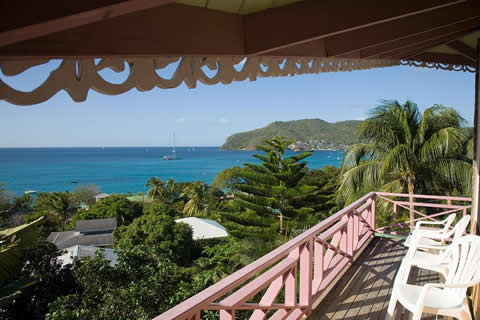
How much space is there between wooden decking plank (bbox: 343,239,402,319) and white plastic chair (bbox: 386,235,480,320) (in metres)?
0.44

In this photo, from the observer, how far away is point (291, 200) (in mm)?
12711

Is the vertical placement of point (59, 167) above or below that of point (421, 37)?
below

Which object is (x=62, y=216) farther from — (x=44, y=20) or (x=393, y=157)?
(x=44, y=20)

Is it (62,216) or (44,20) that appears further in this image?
(62,216)

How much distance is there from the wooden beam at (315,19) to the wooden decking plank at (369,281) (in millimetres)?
1896

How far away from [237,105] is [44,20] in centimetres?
7886

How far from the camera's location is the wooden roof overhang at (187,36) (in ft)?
1.82

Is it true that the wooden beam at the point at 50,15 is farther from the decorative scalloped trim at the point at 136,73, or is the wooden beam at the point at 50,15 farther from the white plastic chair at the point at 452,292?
the white plastic chair at the point at 452,292

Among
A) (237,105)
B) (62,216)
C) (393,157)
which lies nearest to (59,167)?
(237,105)

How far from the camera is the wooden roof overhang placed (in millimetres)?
555

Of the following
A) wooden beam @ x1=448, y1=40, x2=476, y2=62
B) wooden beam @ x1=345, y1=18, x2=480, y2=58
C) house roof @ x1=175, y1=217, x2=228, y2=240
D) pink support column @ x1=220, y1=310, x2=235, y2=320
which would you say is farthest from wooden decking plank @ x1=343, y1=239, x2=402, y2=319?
house roof @ x1=175, y1=217, x2=228, y2=240

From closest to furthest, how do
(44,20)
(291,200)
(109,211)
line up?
1. (44,20)
2. (291,200)
3. (109,211)

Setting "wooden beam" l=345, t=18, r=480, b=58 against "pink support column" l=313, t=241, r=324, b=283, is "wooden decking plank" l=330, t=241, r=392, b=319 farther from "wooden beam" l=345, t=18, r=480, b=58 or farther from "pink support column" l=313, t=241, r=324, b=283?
"wooden beam" l=345, t=18, r=480, b=58

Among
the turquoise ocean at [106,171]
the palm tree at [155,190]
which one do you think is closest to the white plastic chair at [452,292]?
the palm tree at [155,190]
